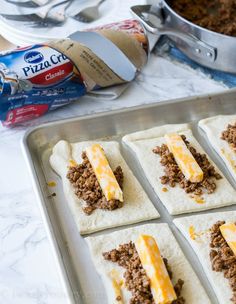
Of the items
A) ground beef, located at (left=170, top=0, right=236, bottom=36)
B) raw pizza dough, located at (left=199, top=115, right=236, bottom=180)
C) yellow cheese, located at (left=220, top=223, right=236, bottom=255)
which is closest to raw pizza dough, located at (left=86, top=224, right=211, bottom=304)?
yellow cheese, located at (left=220, top=223, right=236, bottom=255)

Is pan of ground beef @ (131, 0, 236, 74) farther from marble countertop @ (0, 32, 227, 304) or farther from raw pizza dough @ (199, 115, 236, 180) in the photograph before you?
raw pizza dough @ (199, 115, 236, 180)

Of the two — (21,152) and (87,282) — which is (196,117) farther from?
(87,282)

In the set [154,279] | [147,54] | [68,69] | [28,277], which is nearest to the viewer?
[154,279]

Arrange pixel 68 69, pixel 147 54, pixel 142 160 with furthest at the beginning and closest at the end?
1. pixel 147 54
2. pixel 68 69
3. pixel 142 160

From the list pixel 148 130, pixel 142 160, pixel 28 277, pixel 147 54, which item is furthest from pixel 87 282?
pixel 147 54

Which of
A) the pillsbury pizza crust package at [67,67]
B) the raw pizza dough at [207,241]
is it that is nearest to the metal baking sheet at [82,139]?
the raw pizza dough at [207,241]

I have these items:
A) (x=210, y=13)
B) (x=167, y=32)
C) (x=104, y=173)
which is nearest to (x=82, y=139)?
(x=104, y=173)

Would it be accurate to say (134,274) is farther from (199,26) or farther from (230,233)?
(199,26)

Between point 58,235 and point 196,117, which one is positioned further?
point 196,117
